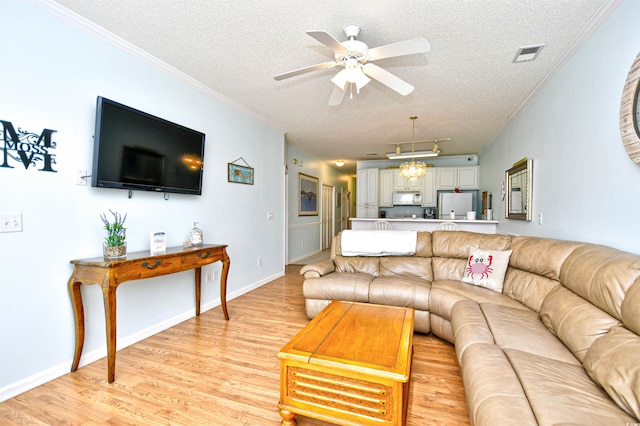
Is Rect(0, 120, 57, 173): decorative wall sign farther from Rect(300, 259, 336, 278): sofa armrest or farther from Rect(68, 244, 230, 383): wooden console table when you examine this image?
Rect(300, 259, 336, 278): sofa armrest

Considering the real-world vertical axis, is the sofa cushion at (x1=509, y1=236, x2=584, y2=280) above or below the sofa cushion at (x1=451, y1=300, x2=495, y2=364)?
above

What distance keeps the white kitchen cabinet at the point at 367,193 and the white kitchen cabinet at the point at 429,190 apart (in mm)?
1182

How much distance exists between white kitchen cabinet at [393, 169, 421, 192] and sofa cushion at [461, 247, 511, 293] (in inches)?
178

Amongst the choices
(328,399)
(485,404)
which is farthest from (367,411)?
(485,404)

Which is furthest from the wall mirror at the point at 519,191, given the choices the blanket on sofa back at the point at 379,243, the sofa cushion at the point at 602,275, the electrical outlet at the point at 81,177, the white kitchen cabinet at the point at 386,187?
the electrical outlet at the point at 81,177

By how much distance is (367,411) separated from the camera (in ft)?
4.65

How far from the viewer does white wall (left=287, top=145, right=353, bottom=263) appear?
21.0ft

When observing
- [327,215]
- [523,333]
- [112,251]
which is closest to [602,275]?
[523,333]

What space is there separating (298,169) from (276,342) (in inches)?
183

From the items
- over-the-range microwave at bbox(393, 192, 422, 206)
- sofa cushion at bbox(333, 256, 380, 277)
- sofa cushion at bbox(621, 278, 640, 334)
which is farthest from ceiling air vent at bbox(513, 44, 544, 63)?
over-the-range microwave at bbox(393, 192, 422, 206)

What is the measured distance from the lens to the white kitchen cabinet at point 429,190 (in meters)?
7.11

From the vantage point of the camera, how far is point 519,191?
3.74 meters

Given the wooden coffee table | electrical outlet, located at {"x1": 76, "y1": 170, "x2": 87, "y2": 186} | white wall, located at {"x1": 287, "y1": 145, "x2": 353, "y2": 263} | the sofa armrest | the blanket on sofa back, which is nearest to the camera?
the wooden coffee table

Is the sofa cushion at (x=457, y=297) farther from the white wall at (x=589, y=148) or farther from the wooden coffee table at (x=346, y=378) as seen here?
the wooden coffee table at (x=346, y=378)
